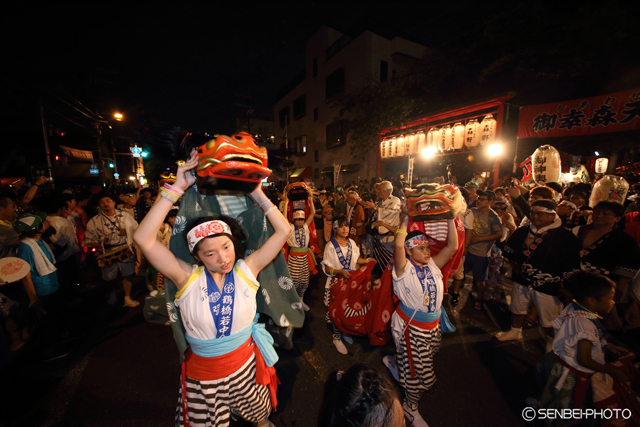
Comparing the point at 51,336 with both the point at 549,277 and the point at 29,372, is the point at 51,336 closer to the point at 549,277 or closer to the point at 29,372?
the point at 29,372

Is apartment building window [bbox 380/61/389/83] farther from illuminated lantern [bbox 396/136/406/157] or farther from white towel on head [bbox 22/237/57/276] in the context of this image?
white towel on head [bbox 22/237/57/276]

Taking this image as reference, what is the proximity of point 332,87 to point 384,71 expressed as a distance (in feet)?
15.7

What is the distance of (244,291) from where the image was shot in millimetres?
1876

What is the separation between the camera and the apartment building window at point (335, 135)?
21.1 metres

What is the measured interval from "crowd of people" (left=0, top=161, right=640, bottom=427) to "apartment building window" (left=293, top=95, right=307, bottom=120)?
23.8m

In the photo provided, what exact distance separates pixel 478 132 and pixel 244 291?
13.3 metres

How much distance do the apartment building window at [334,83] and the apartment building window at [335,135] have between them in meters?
2.68

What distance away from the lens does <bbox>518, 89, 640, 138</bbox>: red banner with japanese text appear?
27.9 feet

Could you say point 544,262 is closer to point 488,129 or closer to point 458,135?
point 488,129

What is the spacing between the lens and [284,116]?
30.8 m

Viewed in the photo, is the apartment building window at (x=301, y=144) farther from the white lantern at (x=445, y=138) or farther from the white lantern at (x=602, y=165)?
the white lantern at (x=602, y=165)

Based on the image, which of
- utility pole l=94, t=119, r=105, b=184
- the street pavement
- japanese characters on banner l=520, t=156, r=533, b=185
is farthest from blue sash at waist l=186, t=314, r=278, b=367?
utility pole l=94, t=119, r=105, b=184

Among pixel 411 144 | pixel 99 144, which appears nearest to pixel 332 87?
pixel 411 144

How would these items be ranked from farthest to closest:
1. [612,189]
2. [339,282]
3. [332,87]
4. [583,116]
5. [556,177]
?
[332,87] → [583,116] → [556,177] → [612,189] → [339,282]
